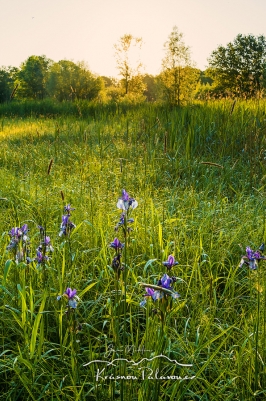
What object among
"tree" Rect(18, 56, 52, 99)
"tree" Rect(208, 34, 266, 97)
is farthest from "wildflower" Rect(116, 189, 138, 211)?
"tree" Rect(18, 56, 52, 99)

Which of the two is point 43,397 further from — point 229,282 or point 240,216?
point 240,216

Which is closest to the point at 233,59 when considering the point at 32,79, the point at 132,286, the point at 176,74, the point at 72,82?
the point at 72,82

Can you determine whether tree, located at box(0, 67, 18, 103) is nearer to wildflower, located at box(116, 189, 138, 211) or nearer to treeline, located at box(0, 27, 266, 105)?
treeline, located at box(0, 27, 266, 105)

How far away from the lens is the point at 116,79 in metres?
25.3

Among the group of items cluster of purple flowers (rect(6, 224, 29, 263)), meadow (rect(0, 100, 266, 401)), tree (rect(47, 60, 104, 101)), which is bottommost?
meadow (rect(0, 100, 266, 401))

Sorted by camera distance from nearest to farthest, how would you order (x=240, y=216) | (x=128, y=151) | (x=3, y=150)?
(x=240, y=216) → (x=128, y=151) → (x=3, y=150)

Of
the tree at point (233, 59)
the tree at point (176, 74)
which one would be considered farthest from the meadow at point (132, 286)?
the tree at point (233, 59)

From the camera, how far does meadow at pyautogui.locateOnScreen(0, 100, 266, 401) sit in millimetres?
1440

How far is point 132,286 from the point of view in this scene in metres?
1.97

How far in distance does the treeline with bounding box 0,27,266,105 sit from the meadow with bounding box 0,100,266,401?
1.23m

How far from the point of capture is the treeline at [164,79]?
34.7 feet

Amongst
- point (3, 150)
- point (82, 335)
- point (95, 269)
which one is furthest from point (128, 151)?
point (82, 335)

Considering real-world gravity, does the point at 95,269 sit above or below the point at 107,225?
below

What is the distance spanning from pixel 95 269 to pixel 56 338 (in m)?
0.73
